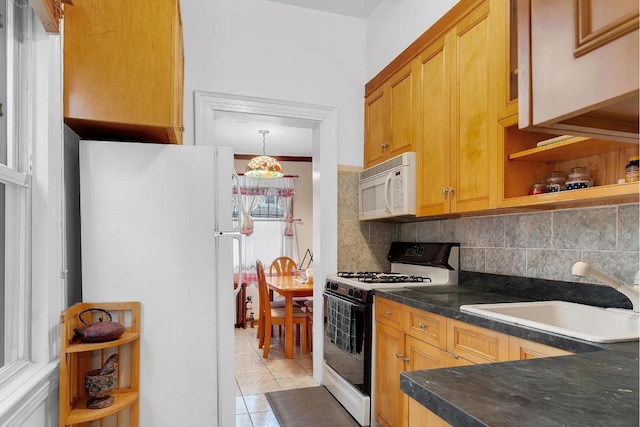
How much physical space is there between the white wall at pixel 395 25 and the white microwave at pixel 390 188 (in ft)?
2.83

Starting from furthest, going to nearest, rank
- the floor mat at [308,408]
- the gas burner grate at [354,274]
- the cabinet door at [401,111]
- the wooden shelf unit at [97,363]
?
the gas burner grate at [354,274], the cabinet door at [401,111], the floor mat at [308,408], the wooden shelf unit at [97,363]

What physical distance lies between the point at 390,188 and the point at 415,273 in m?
0.70

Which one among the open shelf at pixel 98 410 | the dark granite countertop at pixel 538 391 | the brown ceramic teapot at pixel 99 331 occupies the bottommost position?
the open shelf at pixel 98 410

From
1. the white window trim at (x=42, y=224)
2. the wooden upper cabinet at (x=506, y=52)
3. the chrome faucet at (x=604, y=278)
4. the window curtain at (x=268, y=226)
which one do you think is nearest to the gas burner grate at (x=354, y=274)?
the wooden upper cabinet at (x=506, y=52)

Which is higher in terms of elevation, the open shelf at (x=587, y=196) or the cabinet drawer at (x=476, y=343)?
the open shelf at (x=587, y=196)

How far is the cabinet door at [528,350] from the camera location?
131 cm

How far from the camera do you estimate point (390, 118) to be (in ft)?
9.80

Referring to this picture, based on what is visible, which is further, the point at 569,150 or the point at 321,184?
the point at 321,184

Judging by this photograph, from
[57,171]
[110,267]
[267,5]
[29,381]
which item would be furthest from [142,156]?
[267,5]

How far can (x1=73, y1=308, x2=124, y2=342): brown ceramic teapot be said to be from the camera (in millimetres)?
1596

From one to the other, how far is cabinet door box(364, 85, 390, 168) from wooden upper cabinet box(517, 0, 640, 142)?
8.23 ft

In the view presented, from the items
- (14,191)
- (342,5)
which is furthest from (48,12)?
(342,5)

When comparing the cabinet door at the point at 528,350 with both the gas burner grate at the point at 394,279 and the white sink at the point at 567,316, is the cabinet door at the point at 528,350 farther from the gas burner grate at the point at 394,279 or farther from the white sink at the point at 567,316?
the gas burner grate at the point at 394,279

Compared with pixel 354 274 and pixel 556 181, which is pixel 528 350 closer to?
pixel 556 181
